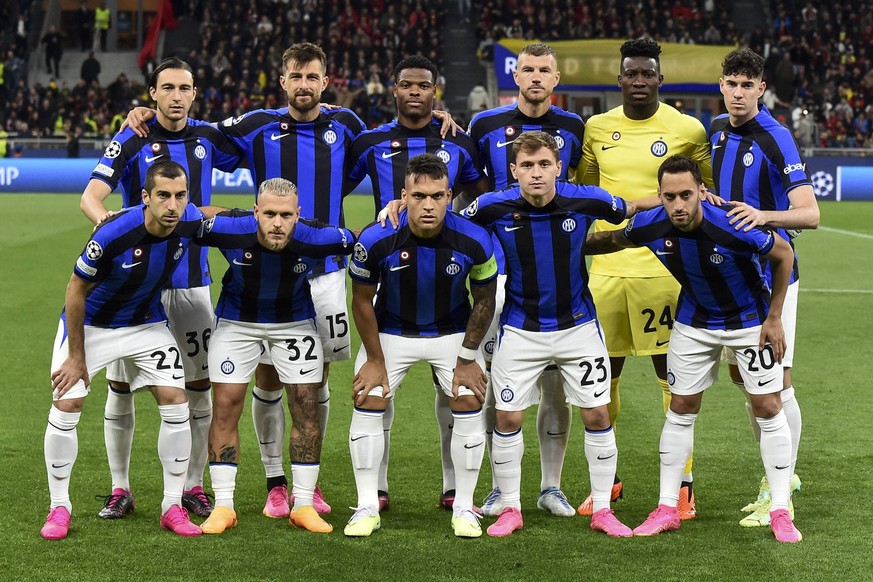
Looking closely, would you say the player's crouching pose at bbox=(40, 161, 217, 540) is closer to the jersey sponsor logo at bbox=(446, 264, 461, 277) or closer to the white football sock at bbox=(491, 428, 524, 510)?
the jersey sponsor logo at bbox=(446, 264, 461, 277)

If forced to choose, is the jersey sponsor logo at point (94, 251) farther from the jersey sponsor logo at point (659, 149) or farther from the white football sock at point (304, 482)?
the jersey sponsor logo at point (659, 149)

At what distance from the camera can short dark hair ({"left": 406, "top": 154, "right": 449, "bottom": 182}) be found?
18.2ft

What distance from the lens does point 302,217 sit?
20.1ft

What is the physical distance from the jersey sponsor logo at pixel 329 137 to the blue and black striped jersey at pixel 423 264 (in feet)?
2.72

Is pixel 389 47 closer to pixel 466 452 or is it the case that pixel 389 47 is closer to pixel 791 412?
pixel 791 412

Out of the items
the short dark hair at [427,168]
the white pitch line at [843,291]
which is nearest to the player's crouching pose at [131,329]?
the short dark hair at [427,168]

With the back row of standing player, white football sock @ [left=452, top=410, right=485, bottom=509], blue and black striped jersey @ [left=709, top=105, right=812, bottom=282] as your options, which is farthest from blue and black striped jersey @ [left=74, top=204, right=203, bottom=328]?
blue and black striped jersey @ [left=709, top=105, right=812, bottom=282]

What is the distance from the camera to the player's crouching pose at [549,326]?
573cm

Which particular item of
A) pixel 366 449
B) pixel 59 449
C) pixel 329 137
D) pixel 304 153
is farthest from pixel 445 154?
pixel 59 449

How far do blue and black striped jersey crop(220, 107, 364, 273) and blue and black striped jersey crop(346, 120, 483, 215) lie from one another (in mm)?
128

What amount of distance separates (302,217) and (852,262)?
1192cm

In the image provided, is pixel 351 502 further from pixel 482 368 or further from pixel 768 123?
pixel 768 123

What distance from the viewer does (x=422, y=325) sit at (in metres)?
5.84

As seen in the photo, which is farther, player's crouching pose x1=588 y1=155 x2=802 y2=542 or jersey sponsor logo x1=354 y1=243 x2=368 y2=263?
jersey sponsor logo x1=354 y1=243 x2=368 y2=263
